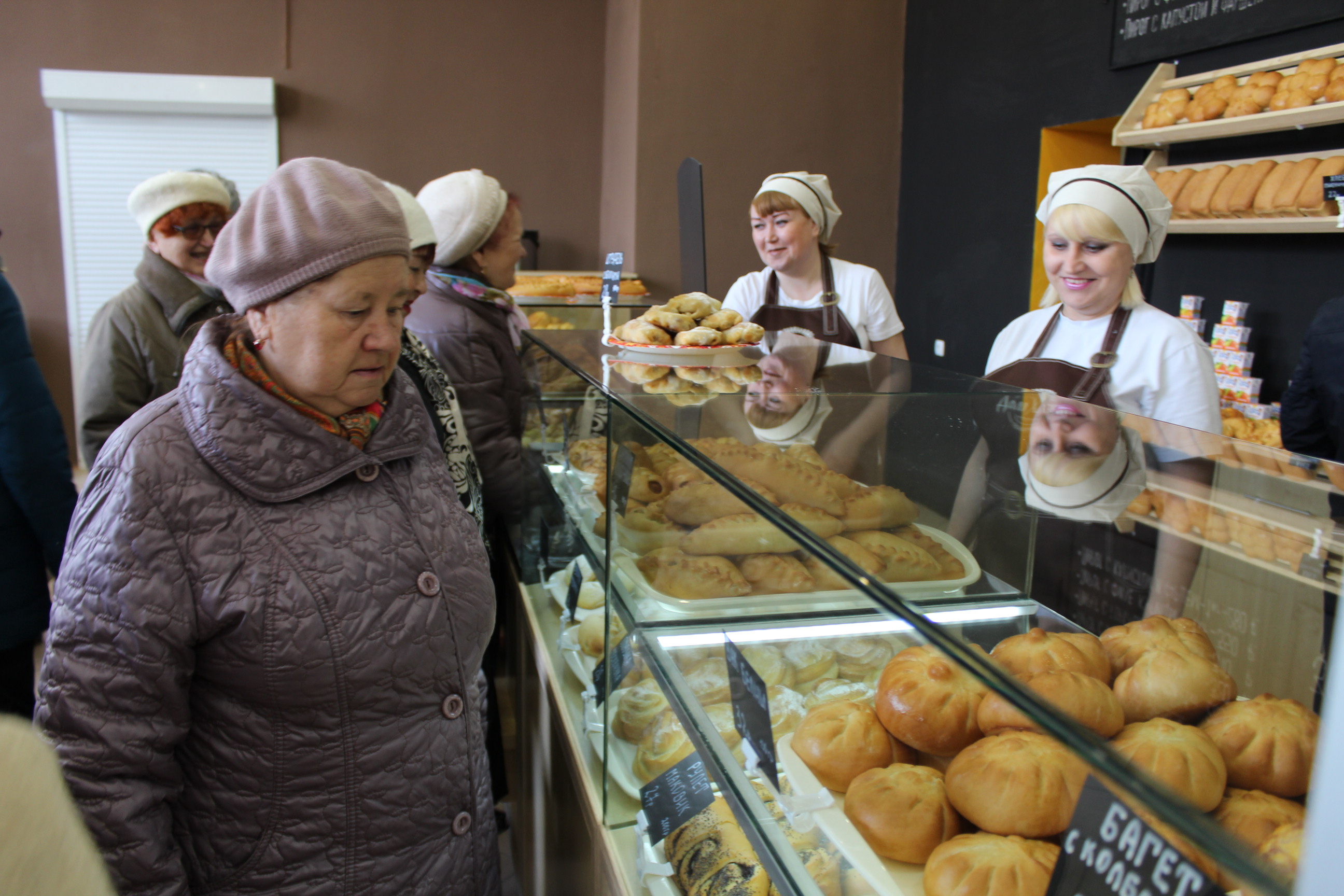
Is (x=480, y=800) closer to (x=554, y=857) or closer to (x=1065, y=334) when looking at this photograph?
(x=554, y=857)

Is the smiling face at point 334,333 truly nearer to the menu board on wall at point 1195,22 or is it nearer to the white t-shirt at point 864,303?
the white t-shirt at point 864,303

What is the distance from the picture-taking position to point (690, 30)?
16.9ft

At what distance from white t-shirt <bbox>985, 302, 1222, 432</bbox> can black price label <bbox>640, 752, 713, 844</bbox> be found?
3.82ft

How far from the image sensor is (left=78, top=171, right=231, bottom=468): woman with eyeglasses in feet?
7.07

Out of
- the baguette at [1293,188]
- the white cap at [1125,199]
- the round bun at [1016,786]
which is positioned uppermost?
the baguette at [1293,188]

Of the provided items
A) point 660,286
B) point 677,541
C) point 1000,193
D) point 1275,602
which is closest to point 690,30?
point 660,286

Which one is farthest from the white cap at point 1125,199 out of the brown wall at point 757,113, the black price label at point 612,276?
the brown wall at point 757,113

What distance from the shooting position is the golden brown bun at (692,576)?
3.75ft

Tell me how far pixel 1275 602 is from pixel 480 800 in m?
1.01

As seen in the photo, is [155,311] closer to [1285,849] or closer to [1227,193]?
[1285,849]

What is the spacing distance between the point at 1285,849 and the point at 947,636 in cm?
19

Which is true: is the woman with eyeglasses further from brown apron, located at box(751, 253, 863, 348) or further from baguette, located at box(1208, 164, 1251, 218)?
baguette, located at box(1208, 164, 1251, 218)

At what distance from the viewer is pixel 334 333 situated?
3.63 feet

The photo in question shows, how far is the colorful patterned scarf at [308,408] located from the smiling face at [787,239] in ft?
5.65
